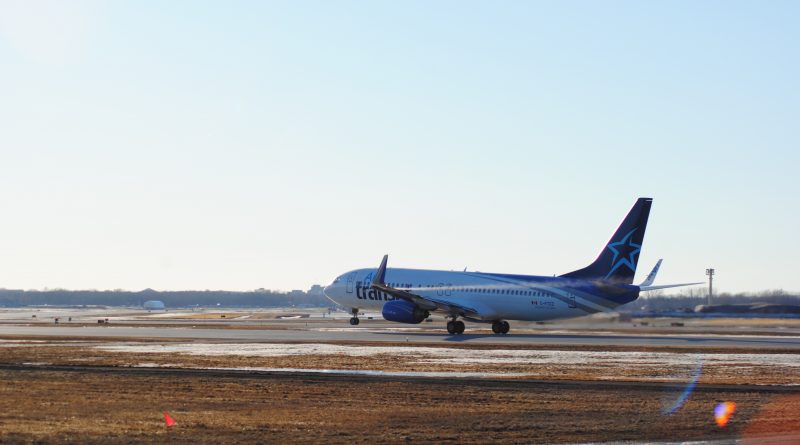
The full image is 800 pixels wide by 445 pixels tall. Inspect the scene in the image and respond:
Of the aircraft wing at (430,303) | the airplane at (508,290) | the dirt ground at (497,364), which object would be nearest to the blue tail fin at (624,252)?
the airplane at (508,290)

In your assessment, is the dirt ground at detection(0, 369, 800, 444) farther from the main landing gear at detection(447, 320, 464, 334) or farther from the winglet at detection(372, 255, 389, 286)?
the winglet at detection(372, 255, 389, 286)

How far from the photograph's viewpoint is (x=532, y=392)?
27141 millimetres

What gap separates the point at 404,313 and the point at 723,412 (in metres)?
45.3

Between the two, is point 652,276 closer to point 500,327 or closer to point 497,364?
point 500,327

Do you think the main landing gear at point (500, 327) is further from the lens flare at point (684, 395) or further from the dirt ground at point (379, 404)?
the lens flare at point (684, 395)

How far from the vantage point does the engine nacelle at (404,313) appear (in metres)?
67.9

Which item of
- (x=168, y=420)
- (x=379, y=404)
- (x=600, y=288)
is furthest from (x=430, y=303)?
(x=168, y=420)

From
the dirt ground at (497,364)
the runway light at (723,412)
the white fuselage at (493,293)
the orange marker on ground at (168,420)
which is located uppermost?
the white fuselage at (493,293)

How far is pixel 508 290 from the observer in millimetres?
68125

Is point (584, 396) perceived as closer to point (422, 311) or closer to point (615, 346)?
point (615, 346)

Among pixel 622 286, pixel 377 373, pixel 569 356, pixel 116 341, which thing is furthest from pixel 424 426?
pixel 622 286

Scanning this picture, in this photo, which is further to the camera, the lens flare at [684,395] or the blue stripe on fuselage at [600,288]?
the blue stripe on fuselage at [600,288]

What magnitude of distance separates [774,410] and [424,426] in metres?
8.78

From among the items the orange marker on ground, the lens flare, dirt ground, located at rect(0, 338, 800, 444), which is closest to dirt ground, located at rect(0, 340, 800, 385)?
dirt ground, located at rect(0, 338, 800, 444)
